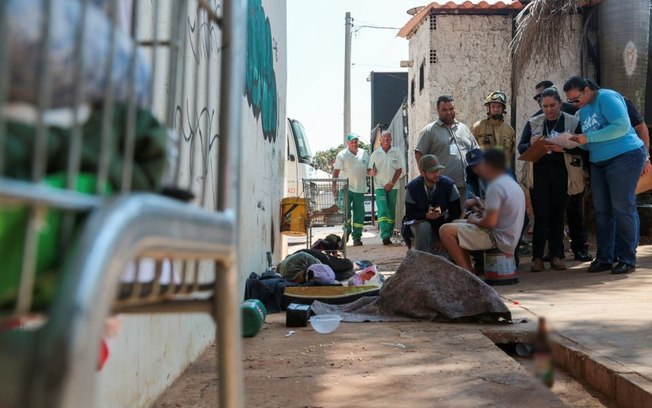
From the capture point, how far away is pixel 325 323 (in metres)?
4.16

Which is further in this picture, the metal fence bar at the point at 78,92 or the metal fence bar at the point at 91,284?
the metal fence bar at the point at 78,92

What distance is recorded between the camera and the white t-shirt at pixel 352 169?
468 inches

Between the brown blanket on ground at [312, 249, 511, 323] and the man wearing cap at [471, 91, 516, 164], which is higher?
the man wearing cap at [471, 91, 516, 164]

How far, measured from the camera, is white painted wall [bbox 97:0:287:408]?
7.16ft

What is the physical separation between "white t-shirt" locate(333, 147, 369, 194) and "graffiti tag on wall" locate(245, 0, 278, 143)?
4195 mm

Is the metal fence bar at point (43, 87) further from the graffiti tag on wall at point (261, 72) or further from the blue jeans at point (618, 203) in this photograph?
the blue jeans at point (618, 203)

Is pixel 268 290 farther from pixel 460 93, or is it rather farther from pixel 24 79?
pixel 460 93

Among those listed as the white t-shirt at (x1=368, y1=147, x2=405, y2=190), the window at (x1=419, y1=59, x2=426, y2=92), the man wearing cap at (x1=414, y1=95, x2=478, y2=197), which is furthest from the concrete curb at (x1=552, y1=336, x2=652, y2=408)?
the window at (x1=419, y1=59, x2=426, y2=92)

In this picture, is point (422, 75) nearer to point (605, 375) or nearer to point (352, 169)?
point (352, 169)

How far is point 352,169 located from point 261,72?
5.96 m

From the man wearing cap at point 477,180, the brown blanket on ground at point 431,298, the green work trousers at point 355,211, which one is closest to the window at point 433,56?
the green work trousers at point 355,211

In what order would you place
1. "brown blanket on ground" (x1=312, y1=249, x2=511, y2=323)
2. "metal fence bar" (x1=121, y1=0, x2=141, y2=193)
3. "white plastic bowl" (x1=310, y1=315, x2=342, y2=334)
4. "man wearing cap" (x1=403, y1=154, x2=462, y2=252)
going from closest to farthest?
"metal fence bar" (x1=121, y1=0, x2=141, y2=193), "white plastic bowl" (x1=310, y1=315, x2=342, y2=334), "brown blanket on ground" (x1=312, y1=249, x2=511, y2=323), "man wearing cap" (x1=403, y1=154, x2=462, y2=252)

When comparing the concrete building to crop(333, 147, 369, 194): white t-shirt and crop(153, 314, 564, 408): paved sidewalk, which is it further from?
crop(153, 314, 564, 408): paved sidewalk

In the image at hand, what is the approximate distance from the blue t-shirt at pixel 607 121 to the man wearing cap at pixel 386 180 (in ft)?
20.9
